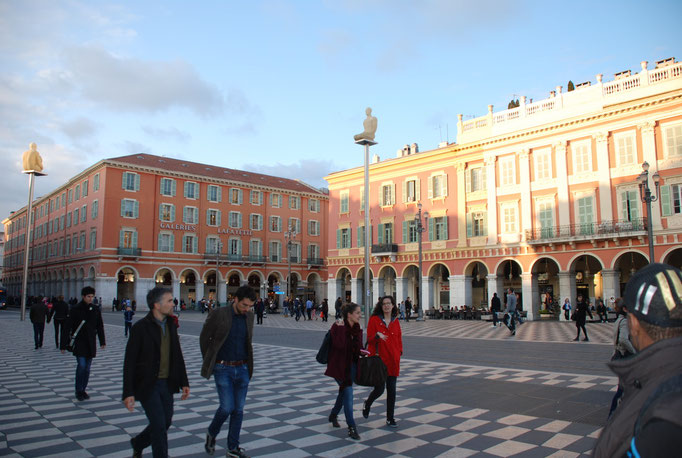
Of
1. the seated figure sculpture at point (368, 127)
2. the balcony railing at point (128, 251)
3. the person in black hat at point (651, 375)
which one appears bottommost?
the person in black hat at point (651, 375)

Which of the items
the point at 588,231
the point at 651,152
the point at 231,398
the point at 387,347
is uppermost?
the point at 651,152

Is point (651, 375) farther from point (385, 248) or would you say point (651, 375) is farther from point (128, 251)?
point (128, 251)

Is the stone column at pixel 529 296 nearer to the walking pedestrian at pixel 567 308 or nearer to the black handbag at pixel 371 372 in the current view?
the walking pedestrian at pixel 567 308

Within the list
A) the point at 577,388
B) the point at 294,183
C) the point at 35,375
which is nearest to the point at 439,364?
the point at 577,388

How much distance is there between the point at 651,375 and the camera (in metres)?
1.58

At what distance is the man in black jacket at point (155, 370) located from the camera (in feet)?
15.1

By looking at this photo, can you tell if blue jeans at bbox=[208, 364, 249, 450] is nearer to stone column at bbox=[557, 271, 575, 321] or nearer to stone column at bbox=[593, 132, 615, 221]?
stone column at bbox=[557, 271, 575, 321]

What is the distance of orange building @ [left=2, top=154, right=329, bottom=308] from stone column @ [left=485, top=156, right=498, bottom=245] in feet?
62.5

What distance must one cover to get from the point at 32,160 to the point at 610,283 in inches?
1303

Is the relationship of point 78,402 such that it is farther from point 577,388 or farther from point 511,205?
point 511,205

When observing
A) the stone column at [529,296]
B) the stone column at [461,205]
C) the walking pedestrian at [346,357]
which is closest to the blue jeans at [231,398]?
the walking pedestrian at [346,357]

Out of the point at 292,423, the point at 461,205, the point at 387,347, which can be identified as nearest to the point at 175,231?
the point at 461,205

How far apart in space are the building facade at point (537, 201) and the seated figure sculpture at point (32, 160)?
25.3 metres

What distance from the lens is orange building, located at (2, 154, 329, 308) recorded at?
173ft
